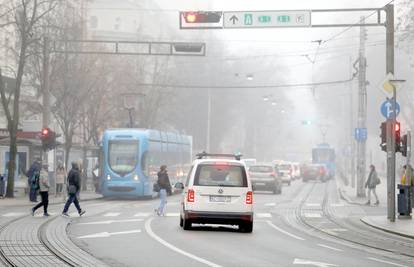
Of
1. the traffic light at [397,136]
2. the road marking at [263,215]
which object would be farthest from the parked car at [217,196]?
the road marking at [263,215]

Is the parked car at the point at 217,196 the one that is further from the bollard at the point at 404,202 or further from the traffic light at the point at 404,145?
the bollard at the point at 404,202

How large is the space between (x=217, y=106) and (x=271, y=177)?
45470 mm

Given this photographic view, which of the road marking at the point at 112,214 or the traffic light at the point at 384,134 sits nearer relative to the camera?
the traffic light at the point at 384,134

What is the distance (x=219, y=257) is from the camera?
14.9 meters

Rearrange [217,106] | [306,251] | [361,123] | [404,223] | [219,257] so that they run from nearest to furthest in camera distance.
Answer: [219,257] < [306,251] < [404,223] < [361,123] < [217,106]

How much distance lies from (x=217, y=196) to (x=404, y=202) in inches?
345

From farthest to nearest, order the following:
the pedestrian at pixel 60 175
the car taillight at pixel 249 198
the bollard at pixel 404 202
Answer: the pedestrian at pixel 60 175 → the bollard at pixel 404 202 → the car taillight at pixel 249 198

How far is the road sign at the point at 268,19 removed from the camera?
27516 millimetres

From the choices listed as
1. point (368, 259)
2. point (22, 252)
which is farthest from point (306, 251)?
point (22, 252)

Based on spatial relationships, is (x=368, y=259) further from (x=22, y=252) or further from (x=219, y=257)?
(x=22, y=252)

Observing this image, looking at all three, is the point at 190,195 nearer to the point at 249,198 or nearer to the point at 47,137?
the point at 249,198

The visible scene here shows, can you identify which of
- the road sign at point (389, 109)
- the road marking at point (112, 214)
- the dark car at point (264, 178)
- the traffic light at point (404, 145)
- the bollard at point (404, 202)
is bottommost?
the road marking at point (112, 214)

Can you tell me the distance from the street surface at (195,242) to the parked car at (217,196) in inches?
15.9

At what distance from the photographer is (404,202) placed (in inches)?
1075
